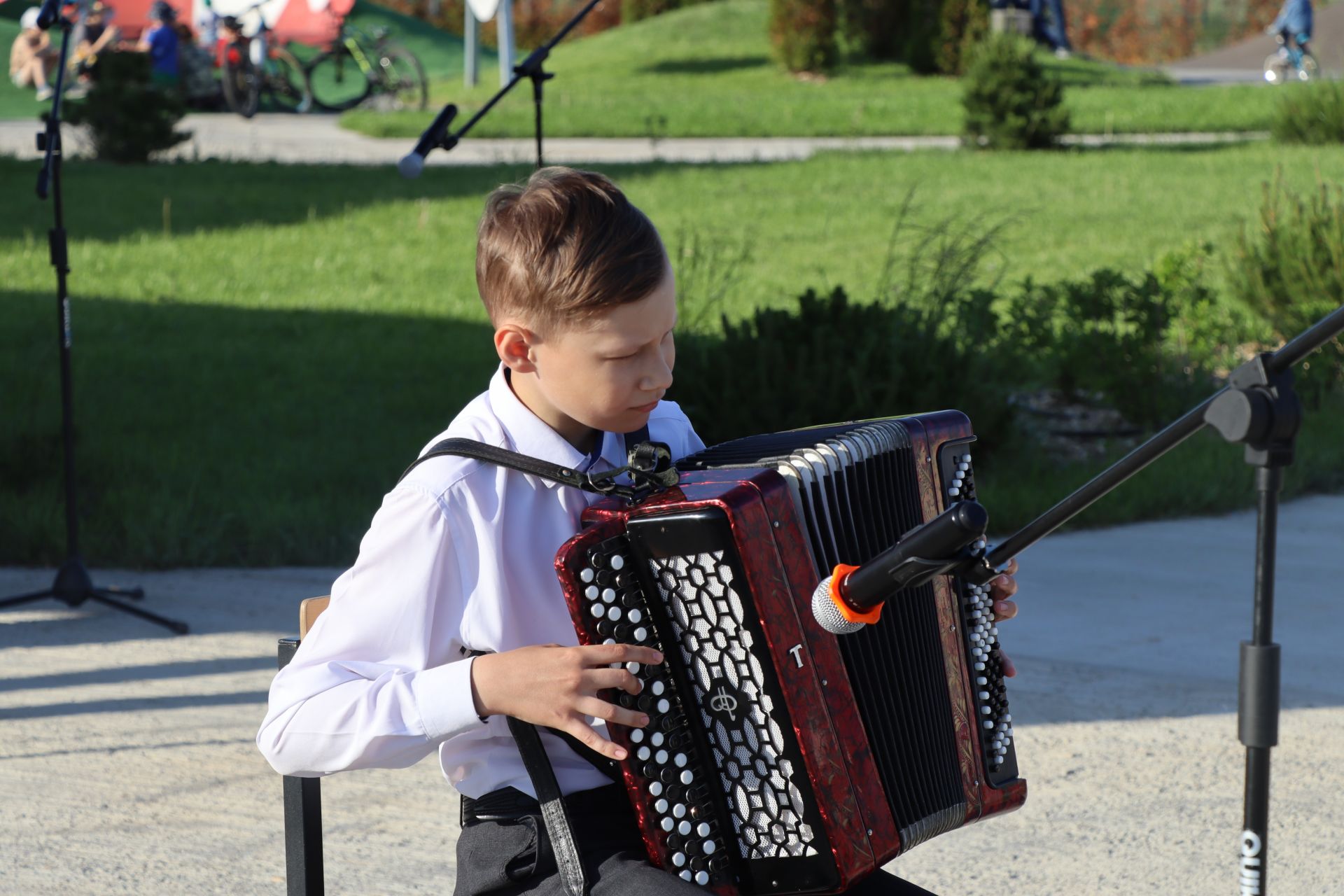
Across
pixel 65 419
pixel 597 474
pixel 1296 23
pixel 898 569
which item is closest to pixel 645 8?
pixel 1296 23

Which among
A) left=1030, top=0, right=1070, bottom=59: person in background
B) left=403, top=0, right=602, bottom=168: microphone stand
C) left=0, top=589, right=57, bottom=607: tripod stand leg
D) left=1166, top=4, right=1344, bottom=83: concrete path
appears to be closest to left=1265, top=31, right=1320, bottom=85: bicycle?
left=1166, top=4, right=1344, bottom=83: concrete path

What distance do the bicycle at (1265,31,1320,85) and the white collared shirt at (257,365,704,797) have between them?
28999 millimetres

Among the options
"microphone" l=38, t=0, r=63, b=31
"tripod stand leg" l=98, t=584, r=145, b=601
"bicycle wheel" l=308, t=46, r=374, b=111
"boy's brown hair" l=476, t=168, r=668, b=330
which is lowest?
"tripod stand leg" l=98, t=584, r=145, b=601

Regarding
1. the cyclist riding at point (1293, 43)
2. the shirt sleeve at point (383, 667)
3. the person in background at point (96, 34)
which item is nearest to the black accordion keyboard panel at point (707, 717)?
the shirt sleeve at point (383, 667)

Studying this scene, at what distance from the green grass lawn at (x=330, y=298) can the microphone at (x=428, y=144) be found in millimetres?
1866

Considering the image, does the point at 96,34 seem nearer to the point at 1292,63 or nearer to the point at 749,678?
the point at 1292,63

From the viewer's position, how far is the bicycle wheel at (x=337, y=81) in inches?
993

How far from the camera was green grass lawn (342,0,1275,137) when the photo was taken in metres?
20.6

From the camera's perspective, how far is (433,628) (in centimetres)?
203

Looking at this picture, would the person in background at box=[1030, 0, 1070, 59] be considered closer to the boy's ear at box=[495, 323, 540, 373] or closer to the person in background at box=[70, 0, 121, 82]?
the person in background at box=[70, 0, 121, 82]

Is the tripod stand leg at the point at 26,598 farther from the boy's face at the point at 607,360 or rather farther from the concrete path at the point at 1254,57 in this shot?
the concrete path at the point at 1254,57

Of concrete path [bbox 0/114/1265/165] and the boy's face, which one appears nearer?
the boy's face

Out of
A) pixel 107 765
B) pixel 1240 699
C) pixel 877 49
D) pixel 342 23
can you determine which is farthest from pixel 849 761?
pixel 877 49

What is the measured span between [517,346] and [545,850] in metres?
0.65
